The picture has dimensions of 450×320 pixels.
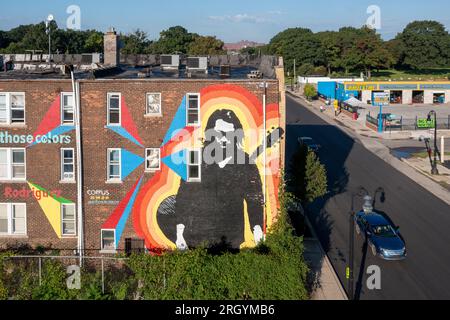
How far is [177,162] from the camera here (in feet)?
99.9

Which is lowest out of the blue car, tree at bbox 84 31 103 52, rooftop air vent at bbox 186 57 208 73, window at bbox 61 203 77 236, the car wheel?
the car wheel

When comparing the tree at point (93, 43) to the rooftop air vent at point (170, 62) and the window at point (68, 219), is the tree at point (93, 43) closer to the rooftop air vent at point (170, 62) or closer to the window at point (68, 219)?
the rooftop air vent at point (170, 62)

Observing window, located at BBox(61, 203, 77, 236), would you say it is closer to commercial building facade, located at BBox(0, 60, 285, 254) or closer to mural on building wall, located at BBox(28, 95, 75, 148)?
commercial building facade, located at BBox(0, 60, 285, 254)

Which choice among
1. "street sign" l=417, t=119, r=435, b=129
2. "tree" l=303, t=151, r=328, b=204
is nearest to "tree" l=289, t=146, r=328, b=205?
"tree" l=303, t=151, r=328, b=204

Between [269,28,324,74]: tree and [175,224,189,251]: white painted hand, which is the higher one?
[269,28,324,74]: tree

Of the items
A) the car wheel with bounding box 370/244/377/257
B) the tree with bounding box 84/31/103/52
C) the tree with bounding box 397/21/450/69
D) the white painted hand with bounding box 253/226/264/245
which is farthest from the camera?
the tree with bounding box 397/21/450/69

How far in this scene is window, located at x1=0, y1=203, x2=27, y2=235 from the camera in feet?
100

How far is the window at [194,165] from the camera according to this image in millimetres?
30570

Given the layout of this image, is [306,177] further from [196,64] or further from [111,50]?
[111,50]

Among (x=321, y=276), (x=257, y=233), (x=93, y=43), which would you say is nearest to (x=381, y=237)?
(x=321, y=276)

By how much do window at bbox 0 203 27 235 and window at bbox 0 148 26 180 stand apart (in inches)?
58.4

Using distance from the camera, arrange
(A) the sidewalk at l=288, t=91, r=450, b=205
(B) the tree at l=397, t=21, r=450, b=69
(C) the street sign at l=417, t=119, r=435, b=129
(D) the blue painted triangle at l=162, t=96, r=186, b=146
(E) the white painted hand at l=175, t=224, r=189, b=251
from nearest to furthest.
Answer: (D) the blue painted triangle at l=162, t=96, r=186, b=146 < (E) the white painted hand at l=175, t=224, r=189, b=251 < (A) the sidewalk at l=288, t=91, r=450, b=205 < (C) the street sign at l=417, t=119, r=435, b=129 < (B) the tree at l=397, t=21, r=450, b=69

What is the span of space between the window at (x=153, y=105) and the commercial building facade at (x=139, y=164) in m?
0.05

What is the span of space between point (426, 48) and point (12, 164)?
461 feet
